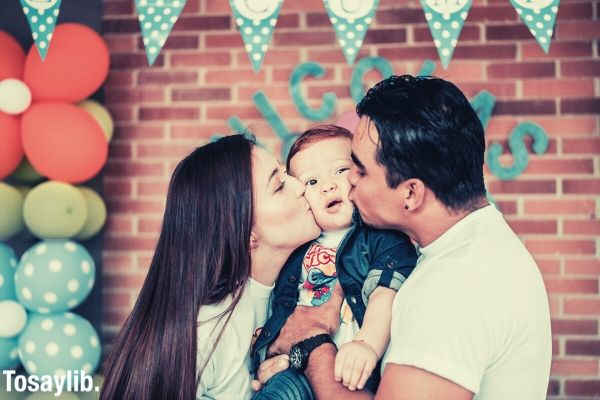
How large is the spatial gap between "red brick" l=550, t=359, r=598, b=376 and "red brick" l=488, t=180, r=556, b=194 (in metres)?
0.76

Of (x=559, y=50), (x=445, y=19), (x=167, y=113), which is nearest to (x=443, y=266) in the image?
(x=445, y=19)

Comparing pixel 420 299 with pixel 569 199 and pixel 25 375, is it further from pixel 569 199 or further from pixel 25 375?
pixel 25 375

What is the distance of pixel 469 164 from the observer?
1400 mm

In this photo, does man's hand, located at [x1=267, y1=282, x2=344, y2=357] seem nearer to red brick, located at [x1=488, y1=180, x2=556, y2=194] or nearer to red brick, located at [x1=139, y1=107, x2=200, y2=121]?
red brick, located at [x1=488, y1=180, x2=556, y2=194]

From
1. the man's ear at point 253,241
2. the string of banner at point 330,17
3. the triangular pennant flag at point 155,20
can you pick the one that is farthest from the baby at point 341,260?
the triangular pennant flag at point 155,20

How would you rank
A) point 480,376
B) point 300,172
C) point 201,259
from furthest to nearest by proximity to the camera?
point 300,172, point 201,259, point 480,376

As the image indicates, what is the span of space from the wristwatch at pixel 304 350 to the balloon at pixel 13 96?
1787 millimetres

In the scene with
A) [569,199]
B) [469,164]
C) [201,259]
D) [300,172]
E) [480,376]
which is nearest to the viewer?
[480,376]

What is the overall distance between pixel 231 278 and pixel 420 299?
0.57 meters

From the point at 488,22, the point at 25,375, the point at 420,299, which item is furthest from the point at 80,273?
the point at 488,22

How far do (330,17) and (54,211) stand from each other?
1400 millimetres

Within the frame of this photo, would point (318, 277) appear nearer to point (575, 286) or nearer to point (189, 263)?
point (189, 263)

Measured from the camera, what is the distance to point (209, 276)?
164 centimetres

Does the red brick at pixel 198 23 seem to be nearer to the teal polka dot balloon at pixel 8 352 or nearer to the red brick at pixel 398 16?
the red brick at pixel 398 16
